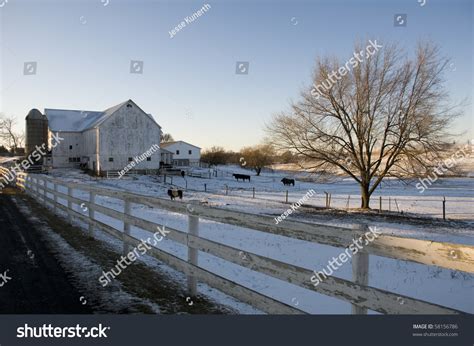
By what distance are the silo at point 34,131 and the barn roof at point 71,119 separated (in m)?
6.25

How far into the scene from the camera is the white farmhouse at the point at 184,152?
84875mm

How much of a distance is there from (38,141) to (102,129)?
744 inches

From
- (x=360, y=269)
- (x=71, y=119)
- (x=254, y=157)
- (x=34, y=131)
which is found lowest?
(x=360, y=269)

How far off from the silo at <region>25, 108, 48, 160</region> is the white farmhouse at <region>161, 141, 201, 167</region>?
99.7ft

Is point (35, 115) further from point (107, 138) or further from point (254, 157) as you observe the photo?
point (254, 157)

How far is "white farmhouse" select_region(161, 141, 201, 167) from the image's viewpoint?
278ft

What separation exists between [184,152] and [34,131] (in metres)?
34.3

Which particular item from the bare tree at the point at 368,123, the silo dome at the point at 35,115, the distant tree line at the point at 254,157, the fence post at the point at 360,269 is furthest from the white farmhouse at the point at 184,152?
the fence post at the point at 360,269

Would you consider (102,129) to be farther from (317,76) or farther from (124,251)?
(124,251)

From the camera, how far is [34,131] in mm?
58188

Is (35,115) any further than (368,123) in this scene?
Yes

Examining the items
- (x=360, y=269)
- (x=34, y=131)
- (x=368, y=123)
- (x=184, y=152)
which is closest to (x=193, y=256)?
(x=360, y=269)

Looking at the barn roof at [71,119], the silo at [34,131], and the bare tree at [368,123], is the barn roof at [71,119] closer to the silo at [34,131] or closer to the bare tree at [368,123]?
the silo at [34,131]

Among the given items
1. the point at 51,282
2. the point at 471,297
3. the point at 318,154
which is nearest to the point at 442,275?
the point at 471,297
